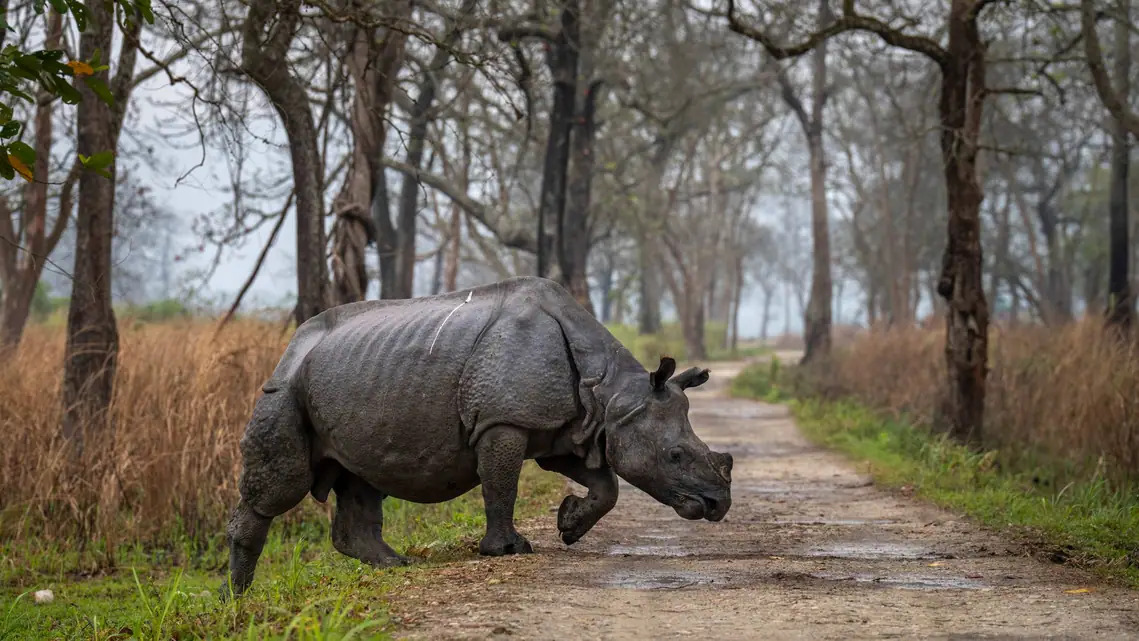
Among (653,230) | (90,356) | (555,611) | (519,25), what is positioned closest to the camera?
(555,611)

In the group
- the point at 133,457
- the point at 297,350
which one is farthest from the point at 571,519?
the point at 133,457

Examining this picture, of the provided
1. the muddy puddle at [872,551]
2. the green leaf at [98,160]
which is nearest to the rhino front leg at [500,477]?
the muddy puddle at [872,551]

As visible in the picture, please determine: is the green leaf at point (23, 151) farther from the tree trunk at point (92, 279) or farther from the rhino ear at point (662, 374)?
the tree trunk at point (92, 279)

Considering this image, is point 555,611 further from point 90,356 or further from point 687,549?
point 90,356

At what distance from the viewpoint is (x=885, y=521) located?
7.48 m

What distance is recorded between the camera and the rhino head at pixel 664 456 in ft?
17.6

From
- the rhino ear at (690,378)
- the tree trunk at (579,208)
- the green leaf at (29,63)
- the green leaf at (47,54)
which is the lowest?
the rhino ear at (690,378)

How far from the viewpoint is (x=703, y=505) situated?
211 inches

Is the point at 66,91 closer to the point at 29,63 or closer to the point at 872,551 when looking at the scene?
the point at 29,63

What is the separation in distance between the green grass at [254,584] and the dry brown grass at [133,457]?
0.21m

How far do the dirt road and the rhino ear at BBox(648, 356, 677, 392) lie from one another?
0.83m

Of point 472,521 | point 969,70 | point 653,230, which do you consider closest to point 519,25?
point 969,70

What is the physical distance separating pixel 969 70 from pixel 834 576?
23.8 feet

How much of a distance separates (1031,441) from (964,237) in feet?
6.47
